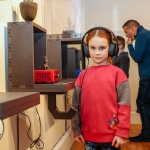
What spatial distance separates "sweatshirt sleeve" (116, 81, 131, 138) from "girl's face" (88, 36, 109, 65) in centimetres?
18

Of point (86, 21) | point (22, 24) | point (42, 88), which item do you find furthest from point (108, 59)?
point (86, 21)

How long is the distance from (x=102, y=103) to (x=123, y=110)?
4.5 inches

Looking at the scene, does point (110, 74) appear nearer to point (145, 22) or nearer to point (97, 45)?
point (97, 45)

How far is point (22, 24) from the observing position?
59.4 inches

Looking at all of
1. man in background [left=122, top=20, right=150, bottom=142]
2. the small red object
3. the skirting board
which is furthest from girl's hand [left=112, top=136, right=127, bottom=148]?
man in background [left=122, top=20, right=150, bottom=142]

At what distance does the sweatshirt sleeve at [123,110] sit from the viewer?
138cm

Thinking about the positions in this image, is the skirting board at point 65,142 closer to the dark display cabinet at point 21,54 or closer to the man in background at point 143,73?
the man in background at point 143,73

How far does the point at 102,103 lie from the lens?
1.42m

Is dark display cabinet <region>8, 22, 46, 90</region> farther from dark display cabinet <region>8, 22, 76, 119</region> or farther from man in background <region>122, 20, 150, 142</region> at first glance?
man in background <region>122, 20, 150, 142</region>

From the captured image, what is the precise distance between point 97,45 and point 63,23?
169 cm

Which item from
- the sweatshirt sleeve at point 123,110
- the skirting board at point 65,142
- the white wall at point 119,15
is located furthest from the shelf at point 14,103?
the white wall at point 119,15

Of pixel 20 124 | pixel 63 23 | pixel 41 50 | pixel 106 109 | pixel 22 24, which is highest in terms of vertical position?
pixel 63 23

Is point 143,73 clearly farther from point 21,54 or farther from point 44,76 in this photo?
point 21,54

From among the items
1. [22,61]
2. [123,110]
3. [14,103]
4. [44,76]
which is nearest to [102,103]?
[123,110]
